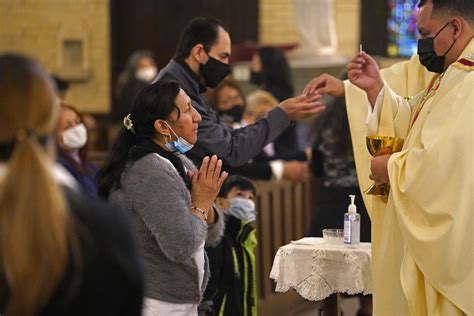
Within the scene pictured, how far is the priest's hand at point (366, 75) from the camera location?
5.26 meters

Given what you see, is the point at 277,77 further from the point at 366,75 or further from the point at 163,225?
the point at 163,225

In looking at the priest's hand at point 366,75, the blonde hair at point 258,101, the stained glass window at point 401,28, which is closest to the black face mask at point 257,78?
the blonde hair at point 258,101

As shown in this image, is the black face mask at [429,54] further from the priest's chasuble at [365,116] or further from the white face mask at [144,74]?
the white face mask at [144,74]

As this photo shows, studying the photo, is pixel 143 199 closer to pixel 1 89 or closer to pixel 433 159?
pixel 433 159

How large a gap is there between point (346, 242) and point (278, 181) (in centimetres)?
284

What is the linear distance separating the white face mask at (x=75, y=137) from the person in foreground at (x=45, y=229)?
4.39 m

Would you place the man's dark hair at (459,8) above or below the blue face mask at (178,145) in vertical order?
above

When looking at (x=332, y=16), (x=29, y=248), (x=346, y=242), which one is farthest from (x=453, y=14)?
(x=332, y=16)

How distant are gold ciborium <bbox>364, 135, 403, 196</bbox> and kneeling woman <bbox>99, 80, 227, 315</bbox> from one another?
2.59 ft

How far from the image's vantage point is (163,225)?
426 cm

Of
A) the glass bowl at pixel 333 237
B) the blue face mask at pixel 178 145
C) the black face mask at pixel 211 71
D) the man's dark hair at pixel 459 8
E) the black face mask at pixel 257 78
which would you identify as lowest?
the glass bowl at pixel 333 237

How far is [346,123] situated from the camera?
7.24 m

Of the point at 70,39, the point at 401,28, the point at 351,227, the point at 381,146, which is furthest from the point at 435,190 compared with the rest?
the point at 70,39

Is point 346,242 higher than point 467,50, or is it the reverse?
point 467,50
